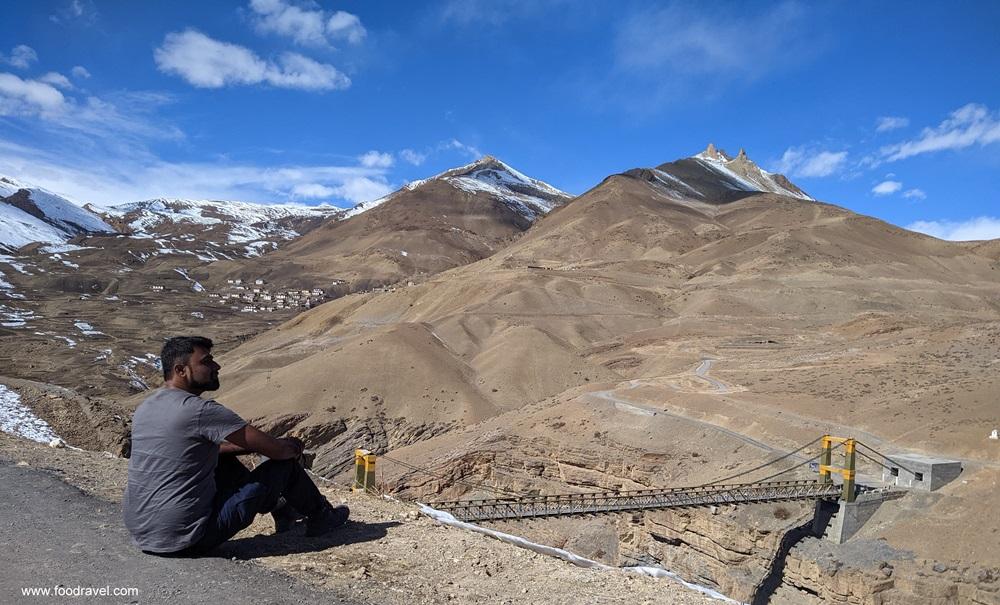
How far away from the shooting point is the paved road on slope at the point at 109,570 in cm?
426

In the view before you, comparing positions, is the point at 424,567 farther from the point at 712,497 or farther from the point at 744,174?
the point at 744,174

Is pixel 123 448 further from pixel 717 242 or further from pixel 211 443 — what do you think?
pixel 717 242

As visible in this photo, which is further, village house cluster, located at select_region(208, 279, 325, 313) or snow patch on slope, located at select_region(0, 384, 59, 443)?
village house cluster, located at select_region(208, 279, 325, 313)

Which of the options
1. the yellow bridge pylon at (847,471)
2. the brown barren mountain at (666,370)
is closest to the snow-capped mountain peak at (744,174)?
the brown barren mountain at (666,370)

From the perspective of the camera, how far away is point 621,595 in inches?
207

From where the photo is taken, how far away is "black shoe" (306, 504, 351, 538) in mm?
5754

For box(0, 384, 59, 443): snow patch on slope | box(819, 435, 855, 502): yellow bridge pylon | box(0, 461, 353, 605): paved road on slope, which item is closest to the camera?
box(0, 461, 353, 605): paved road on slope

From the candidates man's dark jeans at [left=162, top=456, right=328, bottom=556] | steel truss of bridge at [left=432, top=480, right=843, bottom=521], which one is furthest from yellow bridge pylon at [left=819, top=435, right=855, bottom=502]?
man's dark jeans at [left=162, top=456, right=328, bottom=556]

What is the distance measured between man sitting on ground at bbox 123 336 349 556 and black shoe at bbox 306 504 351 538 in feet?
2.20

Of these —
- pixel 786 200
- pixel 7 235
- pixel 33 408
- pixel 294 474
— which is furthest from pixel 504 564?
pixel 7 235

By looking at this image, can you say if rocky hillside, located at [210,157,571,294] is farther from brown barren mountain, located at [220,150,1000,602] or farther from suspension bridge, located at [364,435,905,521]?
suspension bridge, located at [364,435,905,521]

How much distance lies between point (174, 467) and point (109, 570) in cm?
73

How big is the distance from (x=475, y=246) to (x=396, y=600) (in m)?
140

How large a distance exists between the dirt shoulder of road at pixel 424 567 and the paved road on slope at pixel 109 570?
0.10 metres
